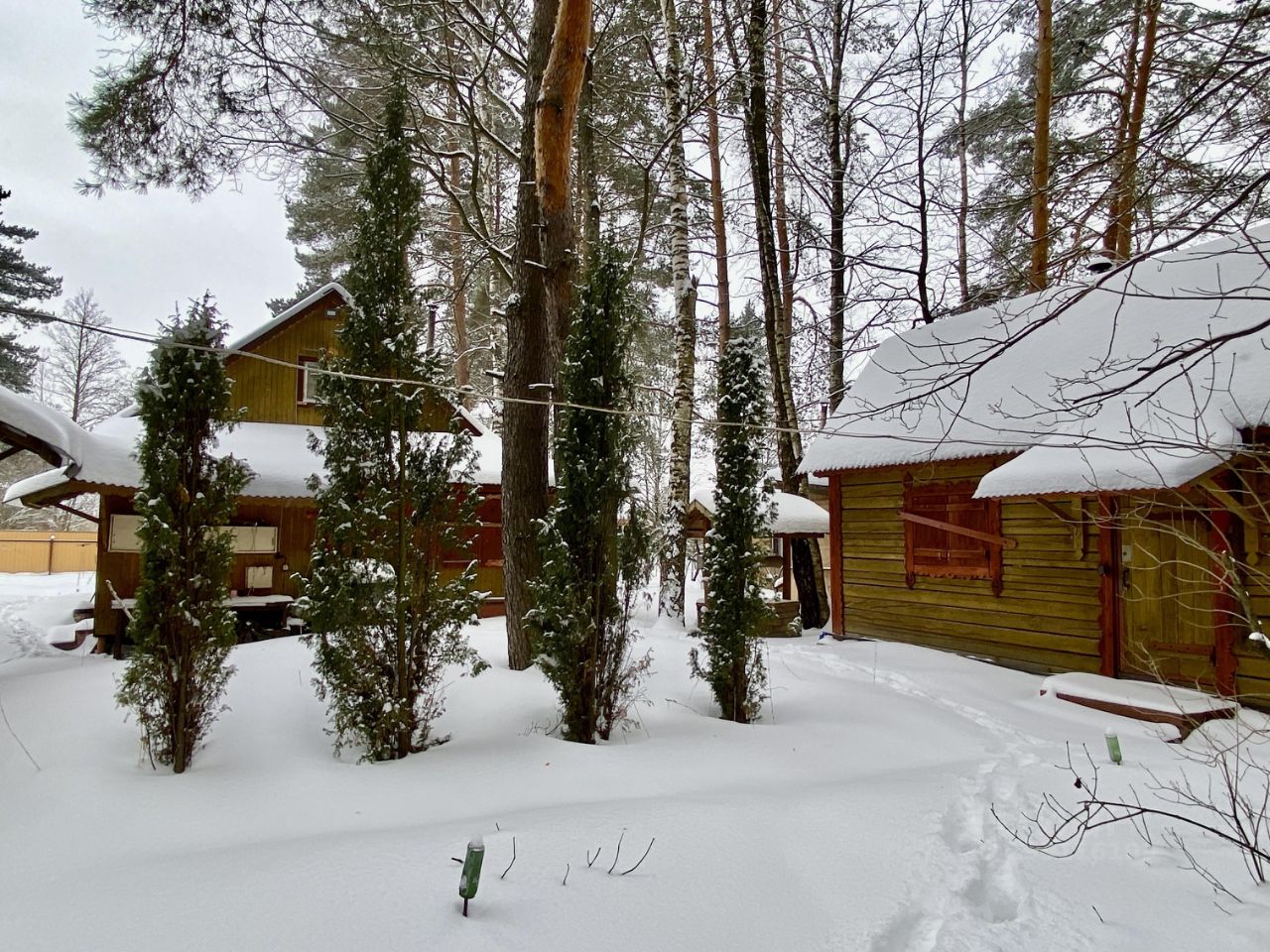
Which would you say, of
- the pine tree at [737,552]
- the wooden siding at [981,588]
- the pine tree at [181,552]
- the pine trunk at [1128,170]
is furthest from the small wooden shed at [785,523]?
the pine tree at [181,552]

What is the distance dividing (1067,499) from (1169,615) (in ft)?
4.97

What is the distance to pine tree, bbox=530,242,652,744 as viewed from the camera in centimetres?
482

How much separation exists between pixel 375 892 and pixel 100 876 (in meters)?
1.13

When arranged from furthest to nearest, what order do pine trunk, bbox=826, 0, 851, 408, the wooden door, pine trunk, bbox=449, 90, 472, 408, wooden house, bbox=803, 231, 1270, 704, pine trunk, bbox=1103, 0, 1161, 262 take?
pine trunk, bbox=449, 90, 472, 408 < pine trunk, bbox=826, 0, 851, 408 < the wooden door < wooden house, bbox=803, 231, 1270, 704 < pine trunk, bbox=1103, 0, 1161, 262

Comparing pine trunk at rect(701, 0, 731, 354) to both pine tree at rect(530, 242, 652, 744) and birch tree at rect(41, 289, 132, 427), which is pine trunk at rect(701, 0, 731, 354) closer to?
pine tree at rect(530, 242, 652, 744)

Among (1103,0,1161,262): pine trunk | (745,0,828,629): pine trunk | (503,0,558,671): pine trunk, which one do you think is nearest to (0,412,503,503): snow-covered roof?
(503,0,558,671): pine trunk

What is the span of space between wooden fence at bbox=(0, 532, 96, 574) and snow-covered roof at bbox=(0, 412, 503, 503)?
14.0 meters

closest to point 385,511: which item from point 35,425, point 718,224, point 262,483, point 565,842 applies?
point 565,842

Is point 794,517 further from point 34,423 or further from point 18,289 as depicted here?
point 18,289

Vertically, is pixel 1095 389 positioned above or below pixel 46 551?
above

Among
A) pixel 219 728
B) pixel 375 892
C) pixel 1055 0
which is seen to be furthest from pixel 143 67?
pixel 1055 0

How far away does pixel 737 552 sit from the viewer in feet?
18.3

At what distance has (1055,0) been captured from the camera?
1005 cm

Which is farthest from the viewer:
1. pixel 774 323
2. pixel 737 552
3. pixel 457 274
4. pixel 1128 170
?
pixel 457 274
